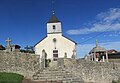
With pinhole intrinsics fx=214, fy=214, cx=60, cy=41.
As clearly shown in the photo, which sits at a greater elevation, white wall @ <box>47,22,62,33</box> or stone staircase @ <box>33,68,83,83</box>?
white wall @ <box>47,22,62,33</box>

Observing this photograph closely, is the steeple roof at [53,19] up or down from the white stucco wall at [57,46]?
up

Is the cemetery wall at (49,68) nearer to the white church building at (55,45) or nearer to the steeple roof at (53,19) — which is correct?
the white church building at (55,45)

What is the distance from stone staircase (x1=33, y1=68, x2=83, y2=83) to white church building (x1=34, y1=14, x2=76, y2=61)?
14884 millimetres

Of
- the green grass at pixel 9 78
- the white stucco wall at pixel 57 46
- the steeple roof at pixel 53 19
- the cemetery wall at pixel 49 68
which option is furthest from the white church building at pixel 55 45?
the green grass at pixel 9 78

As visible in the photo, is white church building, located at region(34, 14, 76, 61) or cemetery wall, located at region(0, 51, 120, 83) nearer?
cemetery wall, located at region(0, 51, 120, 83)

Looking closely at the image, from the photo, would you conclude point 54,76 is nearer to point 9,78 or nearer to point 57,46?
point 9,78

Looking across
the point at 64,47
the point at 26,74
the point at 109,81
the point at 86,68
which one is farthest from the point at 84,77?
the point at 64,47

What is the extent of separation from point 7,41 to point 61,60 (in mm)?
6524

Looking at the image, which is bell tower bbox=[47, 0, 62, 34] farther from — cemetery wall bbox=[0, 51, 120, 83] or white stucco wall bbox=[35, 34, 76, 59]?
cemetery wall bbox=[0, 51, 120, 83]

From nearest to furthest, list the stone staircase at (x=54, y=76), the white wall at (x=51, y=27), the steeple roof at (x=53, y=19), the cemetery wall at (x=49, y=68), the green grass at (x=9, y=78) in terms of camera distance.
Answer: the green grass at (x=9, y=78) → the stone staircase at (x=54, y=76) → the cemetery wall at (x=49, y=68) → the white wall at (x=51, y=27) → the steeple roof at (x=53, y=19)

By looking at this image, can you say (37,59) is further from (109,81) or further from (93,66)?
(109,81)

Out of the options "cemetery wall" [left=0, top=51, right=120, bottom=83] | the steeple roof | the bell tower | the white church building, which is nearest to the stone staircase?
"cemetery wall" [left=0, top=51, right=120, bottom=83]

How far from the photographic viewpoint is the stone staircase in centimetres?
1950

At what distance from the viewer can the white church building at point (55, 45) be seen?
120ft
